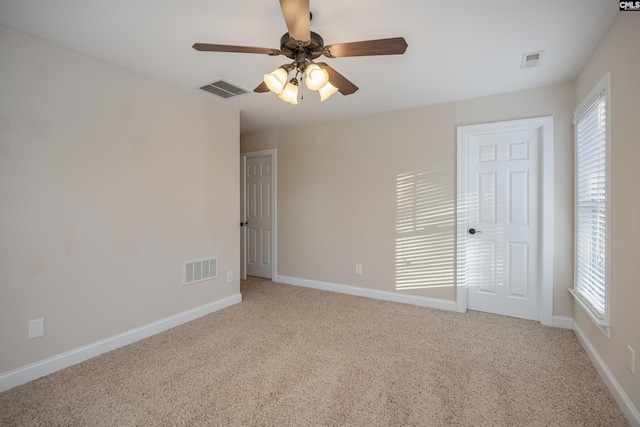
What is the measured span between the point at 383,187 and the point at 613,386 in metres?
2.60

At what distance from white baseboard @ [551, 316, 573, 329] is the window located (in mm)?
327

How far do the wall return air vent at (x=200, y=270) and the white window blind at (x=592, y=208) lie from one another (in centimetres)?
340

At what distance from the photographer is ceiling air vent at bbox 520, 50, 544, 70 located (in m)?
2.36

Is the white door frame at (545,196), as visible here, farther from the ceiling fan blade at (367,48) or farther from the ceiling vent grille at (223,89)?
the ceiling vent grille at (223,89)

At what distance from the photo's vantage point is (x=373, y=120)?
152 inches

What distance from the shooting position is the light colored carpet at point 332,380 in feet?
5.72

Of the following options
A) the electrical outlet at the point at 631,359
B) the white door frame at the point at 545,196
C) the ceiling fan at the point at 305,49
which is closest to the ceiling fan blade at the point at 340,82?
the ceiling fan at the point at 305,49

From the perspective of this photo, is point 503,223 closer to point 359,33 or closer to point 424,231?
point 424,231

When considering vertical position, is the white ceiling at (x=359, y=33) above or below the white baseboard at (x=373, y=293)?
above

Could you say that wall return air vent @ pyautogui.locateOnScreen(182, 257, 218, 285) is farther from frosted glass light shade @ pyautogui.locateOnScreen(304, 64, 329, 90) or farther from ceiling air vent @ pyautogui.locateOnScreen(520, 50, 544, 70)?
ceiling air vent @ pyautogui.locateOnScreen(520, 50, 544, 70)

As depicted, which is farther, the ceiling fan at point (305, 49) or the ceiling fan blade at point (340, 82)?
the ceiling fan blade at point (340, 82)

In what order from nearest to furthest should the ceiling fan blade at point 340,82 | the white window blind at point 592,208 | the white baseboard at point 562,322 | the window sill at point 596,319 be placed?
the ceiling fan blade at point 340,82 → the window sill at point 596,319 → the white window blind at point 592,208 → the white baseboard at point 562,322

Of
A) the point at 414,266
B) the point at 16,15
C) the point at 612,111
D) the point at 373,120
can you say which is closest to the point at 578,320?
the point at 414,266

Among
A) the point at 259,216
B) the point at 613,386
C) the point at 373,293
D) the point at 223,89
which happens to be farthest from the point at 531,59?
the point at 259,216
